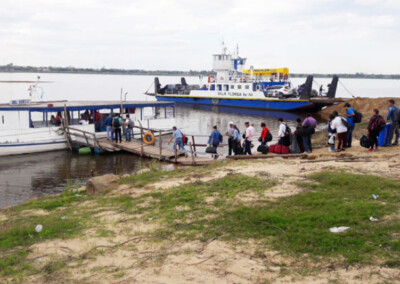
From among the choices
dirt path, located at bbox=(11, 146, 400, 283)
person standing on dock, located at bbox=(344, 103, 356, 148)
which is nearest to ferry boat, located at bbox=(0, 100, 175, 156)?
person standing on dock, located at bbox=(344, 103, 356, 148)

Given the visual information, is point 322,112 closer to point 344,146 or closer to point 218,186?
point 344,146

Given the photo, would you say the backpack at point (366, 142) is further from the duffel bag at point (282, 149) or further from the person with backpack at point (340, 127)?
the duffel bag at point (282, 149)

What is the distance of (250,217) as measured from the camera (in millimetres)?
6848

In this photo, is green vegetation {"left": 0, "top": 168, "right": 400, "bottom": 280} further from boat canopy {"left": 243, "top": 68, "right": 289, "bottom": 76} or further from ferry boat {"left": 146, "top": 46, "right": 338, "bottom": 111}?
boat canopy {"left": 243, "top": 68, "right": 289, "bottom": 76}

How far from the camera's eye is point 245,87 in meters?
48.2

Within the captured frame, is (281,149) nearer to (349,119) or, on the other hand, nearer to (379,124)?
(349,119)

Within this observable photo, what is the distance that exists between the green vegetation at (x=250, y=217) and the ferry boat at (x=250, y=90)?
114 ft

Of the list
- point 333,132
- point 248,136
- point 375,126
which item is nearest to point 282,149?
point 248,136

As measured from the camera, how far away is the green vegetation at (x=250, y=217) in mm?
5520

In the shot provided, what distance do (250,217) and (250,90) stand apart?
4143cm

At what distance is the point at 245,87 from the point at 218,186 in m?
40.2

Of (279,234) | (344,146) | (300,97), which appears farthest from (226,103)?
(279,234)

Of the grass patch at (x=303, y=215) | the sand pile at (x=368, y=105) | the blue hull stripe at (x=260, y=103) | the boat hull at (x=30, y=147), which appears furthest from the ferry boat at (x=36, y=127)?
the sand pile at (x=368, y=105)

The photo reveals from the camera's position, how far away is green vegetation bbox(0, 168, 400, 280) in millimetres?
5520
